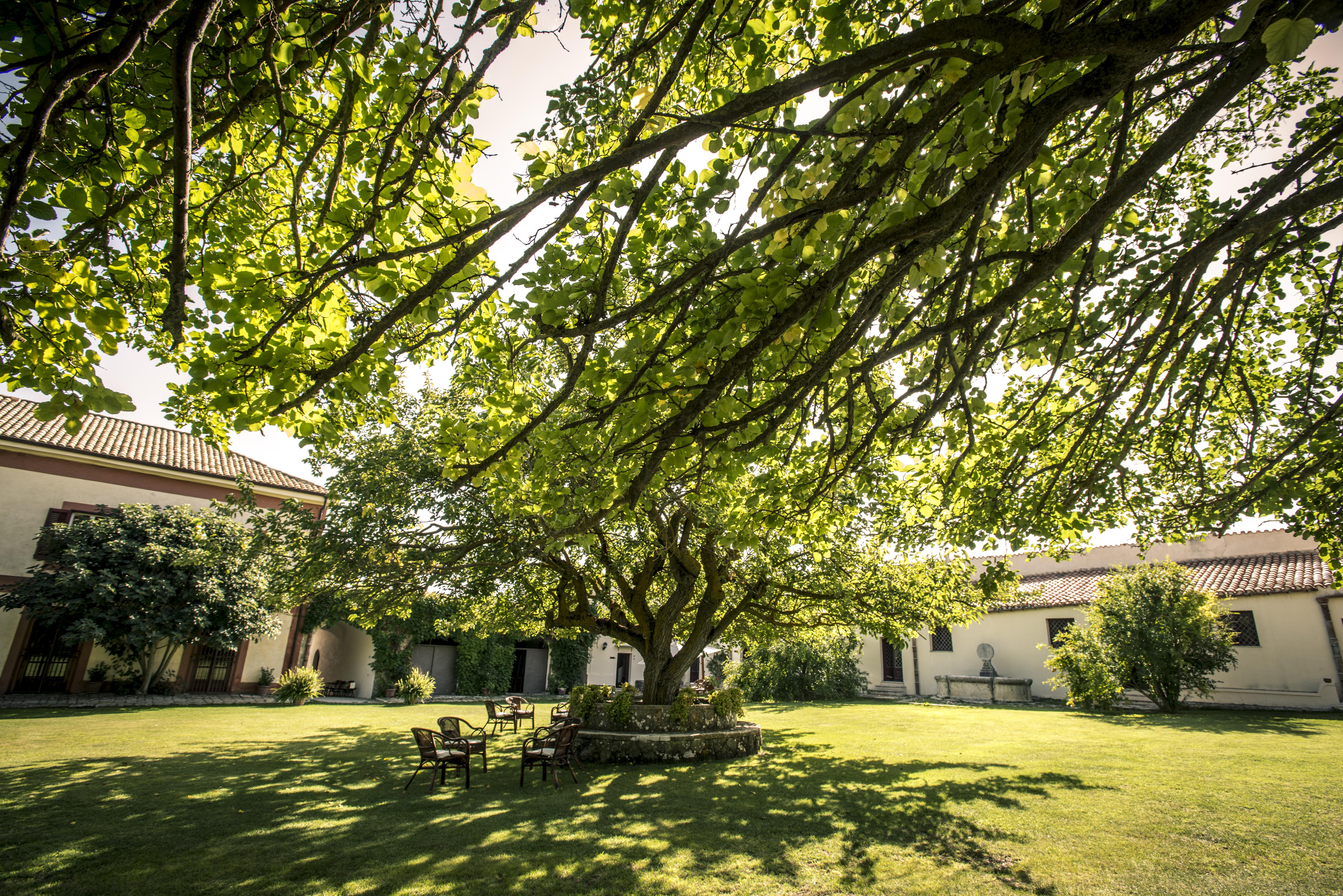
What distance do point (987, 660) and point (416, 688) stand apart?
74.7 feet

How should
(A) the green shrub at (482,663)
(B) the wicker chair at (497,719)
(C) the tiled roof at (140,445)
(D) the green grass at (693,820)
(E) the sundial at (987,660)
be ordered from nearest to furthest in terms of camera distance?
1. (D) the green grass at (693,820)
2. (B) the wicker chair at (497,719)
3. (C) the tiled roof at (140,445)
4. (E) the sundial at (987,660)
5. (A) the green shrub at (482,663)

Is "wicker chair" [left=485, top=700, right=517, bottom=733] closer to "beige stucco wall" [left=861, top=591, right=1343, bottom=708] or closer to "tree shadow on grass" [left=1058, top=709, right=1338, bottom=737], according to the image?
"beige stucco wall" [left=861, top=591, right=1343, bottom=708]

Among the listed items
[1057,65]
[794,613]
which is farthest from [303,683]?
[1057,65]

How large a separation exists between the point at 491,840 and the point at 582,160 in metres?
6.35

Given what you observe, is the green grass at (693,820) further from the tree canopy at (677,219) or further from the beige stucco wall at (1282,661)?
the beige stucco wall at (1282,661)

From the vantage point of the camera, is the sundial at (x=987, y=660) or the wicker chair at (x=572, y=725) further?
the sundial at (x=987, y=660)

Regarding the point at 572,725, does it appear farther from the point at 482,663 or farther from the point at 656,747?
the point at 482,663

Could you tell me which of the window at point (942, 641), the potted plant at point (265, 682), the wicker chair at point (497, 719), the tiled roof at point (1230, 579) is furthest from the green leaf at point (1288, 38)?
the window at point (942, 641)

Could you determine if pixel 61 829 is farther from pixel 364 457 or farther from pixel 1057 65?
pixel 1057 65

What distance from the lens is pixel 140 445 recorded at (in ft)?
69.2

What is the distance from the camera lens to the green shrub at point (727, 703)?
11766mm

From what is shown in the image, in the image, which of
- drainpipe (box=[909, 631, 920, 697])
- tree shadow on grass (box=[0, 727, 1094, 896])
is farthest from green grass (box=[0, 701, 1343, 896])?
drainpipe (box=[909, 631, 920, 697])

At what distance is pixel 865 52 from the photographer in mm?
2117

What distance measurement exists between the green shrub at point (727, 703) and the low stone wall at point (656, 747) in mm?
466
